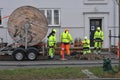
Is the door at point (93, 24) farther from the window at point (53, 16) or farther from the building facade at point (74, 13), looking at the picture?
the window at point (53, 16)

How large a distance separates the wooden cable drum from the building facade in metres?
5.07

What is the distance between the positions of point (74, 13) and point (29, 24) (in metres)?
6.38

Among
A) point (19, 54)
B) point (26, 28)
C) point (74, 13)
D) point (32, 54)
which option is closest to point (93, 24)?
point (74, 13)

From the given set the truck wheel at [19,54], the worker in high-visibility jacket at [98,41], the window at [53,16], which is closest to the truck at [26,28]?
the truck wheel at [19,54]

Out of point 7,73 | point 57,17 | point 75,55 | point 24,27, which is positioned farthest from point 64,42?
point 7,73

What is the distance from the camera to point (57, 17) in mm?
32875

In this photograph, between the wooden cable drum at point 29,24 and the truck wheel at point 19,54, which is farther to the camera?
the wooden cable drum at point 29,24

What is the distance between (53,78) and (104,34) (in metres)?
18.3

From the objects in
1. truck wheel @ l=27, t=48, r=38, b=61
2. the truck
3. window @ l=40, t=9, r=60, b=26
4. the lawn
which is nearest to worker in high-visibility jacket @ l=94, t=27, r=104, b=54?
the truck

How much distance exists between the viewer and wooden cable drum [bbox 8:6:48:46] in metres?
27.1

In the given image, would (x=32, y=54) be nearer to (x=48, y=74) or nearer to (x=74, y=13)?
(x=74, y=13)

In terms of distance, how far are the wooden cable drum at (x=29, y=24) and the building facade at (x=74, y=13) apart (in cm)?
507

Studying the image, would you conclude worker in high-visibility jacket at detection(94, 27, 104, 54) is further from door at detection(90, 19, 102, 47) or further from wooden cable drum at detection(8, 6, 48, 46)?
wooden cable drum at detection(8, 6, 48, 46)

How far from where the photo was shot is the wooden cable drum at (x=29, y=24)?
1068 inches
